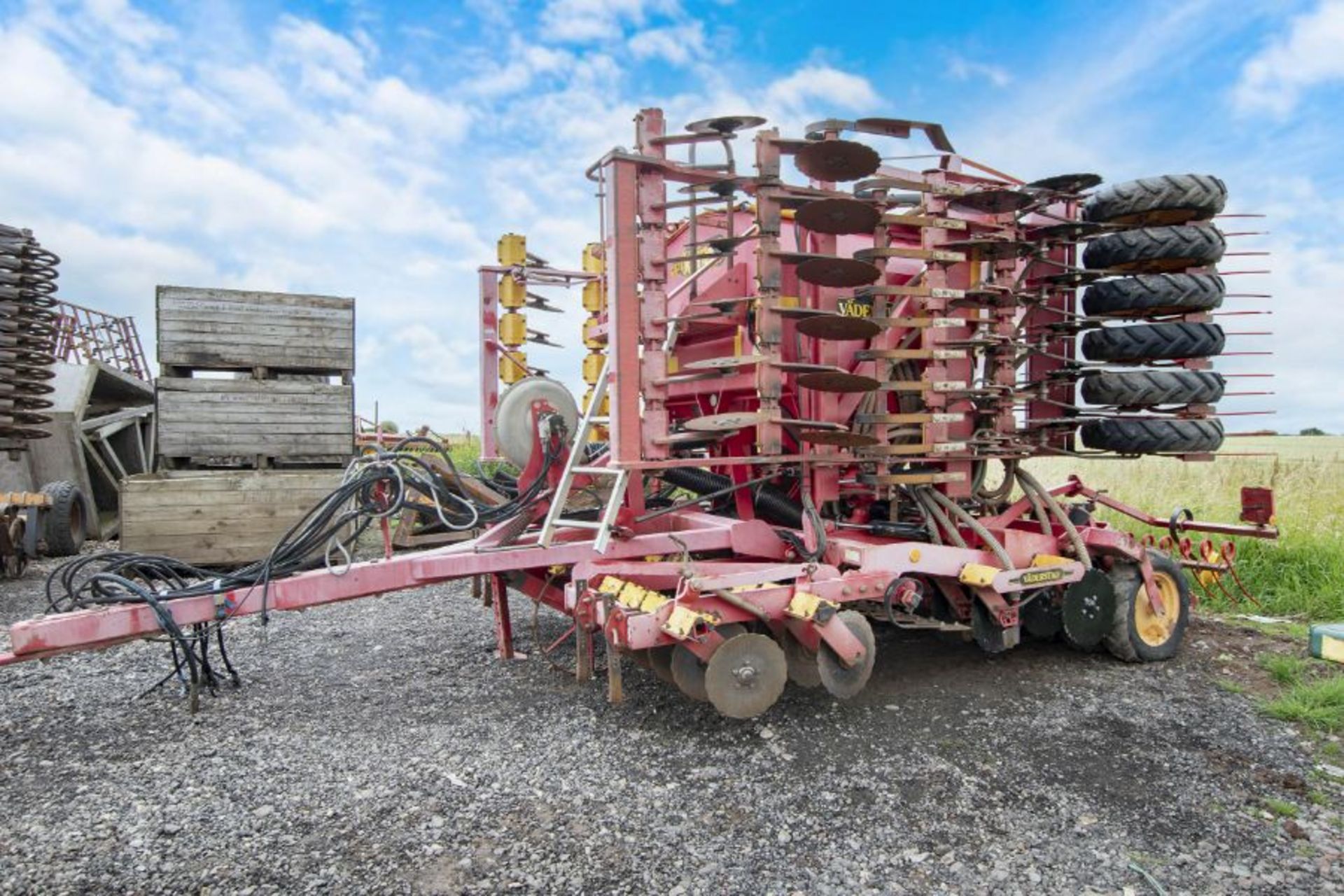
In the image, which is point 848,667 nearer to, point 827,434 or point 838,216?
point 827,434

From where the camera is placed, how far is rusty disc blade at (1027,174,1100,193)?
5.25m

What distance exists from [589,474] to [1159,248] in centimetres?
359

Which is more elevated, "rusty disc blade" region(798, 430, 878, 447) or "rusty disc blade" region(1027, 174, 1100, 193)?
"rusty disc blade" region(1027, 174, 1100, 193)

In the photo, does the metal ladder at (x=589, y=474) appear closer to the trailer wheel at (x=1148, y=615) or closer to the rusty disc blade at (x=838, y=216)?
the rusty disc blade at (x=838, y=216)

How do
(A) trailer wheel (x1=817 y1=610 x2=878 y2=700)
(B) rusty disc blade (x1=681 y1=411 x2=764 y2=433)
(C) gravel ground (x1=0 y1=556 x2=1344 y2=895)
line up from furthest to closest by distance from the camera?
(B) rusty disc blade (x1=681 y1=411 x2=764 y2=433)
(A) trailer wheel (x1=817 y1=610 x2=878 y2=700)
(C) gravel ground (x1=0 y1=556 x2=1344 y2=895)

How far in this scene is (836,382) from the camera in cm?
442

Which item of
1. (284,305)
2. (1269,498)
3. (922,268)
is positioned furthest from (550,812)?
(284,305)

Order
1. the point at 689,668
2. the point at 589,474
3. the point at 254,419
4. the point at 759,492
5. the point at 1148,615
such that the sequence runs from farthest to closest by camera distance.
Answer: the point at 254,419
the point at 1148,615
the point at 759,492
the point at 589,474
the point at 689,668

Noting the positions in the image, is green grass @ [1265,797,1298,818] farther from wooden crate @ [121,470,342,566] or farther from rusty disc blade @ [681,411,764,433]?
wooden crate @ [121,470,342,566]

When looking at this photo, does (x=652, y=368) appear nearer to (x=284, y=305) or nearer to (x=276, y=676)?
(x=276, y=676)

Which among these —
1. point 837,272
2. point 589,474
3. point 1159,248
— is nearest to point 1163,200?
point 1159,248

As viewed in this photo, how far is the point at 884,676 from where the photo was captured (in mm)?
4961

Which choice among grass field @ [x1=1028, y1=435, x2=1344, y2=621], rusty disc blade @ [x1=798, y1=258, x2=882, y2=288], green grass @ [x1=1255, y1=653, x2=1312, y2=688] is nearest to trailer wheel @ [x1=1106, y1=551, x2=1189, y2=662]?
green grass @ [x1=1255, y1=653, x2=1312, y2=688]

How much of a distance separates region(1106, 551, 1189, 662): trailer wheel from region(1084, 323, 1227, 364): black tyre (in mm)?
1226
